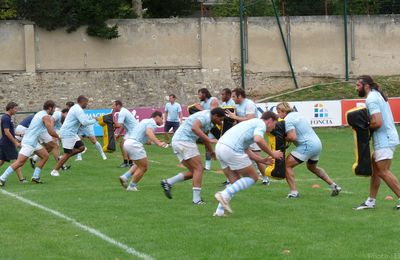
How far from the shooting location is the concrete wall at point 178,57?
40719 millimetres

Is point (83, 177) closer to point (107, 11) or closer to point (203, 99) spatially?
point (203, 99)

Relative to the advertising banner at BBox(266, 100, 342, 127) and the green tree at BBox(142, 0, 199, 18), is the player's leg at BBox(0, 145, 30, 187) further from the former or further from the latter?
the green tree at BBox(142, 0, 199, 18)

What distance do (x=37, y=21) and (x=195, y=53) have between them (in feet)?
25.9

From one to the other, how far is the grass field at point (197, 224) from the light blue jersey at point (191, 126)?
109 cm

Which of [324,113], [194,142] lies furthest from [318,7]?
[194,142]

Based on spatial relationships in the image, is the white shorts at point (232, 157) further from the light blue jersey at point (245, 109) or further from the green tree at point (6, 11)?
the green tree at point (6, 11)

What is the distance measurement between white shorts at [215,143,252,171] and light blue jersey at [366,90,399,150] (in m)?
1.88

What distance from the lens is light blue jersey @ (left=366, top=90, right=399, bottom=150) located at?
40.0 ft

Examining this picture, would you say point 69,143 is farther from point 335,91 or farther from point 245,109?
point 335,91

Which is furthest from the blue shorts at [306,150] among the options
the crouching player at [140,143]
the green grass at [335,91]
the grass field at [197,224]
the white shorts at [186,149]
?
the green grass at [335,91]

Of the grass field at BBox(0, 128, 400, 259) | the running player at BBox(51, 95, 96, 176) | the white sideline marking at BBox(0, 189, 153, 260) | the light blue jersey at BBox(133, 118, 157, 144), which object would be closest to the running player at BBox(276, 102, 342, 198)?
the grass field at BBox(0, 128, 400, 259)

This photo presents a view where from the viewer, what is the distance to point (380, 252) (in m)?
9.26

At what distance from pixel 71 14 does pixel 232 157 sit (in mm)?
30000

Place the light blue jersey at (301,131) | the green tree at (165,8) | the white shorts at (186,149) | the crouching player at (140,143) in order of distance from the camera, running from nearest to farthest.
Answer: the white shorts at (186,149) → the light blue jersey at (301,131) → the crouching player at (140,143) → the green tree at (165,8)
